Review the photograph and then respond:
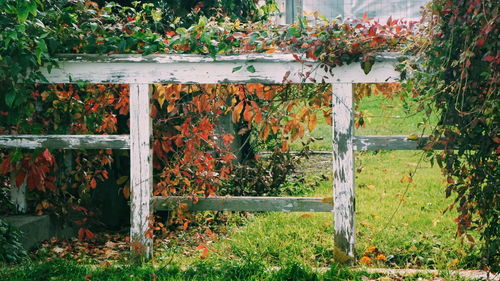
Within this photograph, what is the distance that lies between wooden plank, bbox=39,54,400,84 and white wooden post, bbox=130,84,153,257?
13 cm

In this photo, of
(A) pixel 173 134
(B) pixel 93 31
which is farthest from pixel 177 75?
(A) pixel 173 134

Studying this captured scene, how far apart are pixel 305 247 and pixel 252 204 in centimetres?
79

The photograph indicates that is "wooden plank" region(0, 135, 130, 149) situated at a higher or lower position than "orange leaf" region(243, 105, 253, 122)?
lower

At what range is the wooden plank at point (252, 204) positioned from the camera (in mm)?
4633

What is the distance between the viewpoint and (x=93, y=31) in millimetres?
4762

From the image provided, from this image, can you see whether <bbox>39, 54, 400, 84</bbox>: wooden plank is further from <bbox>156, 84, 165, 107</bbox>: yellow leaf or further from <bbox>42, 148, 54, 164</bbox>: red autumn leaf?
<bbox>42, 148, 54, 164</bbox>: red autumn leaf

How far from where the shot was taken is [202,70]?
182 inches

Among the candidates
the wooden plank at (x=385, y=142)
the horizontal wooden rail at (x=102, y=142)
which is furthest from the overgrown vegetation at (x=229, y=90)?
the wooden plank at (x=385, y=142)

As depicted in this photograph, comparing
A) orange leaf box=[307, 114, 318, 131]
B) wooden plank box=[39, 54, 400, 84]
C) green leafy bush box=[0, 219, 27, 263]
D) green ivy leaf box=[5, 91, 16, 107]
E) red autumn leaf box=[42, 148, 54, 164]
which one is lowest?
green leafy bush box=[0, 219, 27, 263]

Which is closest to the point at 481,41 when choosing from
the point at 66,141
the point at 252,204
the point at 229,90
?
the point at 252,204

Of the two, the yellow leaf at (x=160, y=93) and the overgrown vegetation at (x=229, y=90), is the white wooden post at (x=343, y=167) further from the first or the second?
the yellow leaf at (x=160, y=93)

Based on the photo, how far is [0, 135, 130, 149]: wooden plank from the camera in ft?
15.4

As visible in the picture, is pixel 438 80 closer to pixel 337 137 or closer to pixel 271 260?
pixel 337 137

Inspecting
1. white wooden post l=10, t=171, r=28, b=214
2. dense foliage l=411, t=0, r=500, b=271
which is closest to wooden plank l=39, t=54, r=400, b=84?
dense foliage l=411, t=0, r=500, b=271
